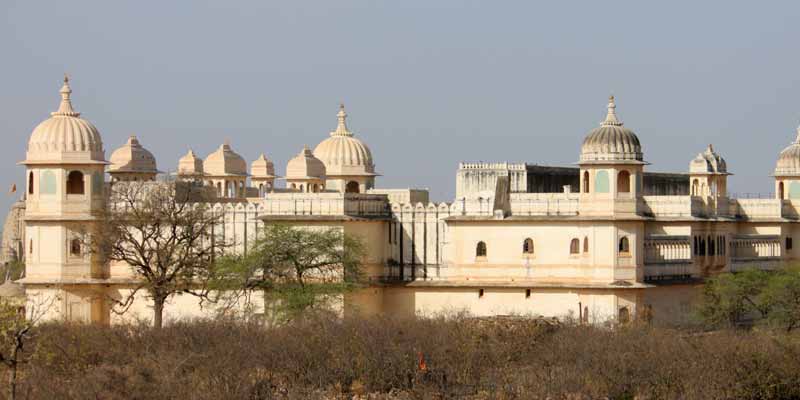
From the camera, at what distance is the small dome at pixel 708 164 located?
88375 mm

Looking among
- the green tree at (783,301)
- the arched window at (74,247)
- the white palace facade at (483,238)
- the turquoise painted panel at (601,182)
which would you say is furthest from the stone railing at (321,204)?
the green tree at (783,301)

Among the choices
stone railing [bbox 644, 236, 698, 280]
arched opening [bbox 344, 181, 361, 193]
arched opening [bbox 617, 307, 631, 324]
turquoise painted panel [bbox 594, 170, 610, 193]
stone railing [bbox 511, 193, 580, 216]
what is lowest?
arched opening [bbox 617, 307, 631, 324]

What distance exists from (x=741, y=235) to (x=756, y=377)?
2466 cm

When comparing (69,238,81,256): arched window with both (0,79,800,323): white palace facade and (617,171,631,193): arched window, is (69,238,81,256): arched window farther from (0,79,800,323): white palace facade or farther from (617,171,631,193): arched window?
(617,171,631,193): arched window

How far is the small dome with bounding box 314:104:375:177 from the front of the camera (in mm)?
88125

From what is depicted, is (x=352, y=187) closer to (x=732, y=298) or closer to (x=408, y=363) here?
(x=732, y=298)

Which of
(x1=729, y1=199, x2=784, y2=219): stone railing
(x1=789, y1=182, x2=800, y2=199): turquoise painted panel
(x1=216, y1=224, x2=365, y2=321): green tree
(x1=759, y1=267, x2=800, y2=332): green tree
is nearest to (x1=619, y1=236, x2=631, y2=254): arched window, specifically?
(x1=759, y1=267, x2=800, y2=332): green tree

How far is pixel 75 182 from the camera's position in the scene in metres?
77.2

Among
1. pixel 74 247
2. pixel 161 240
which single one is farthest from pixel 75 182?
pixel 161 240

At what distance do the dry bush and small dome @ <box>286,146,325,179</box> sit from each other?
22944mm

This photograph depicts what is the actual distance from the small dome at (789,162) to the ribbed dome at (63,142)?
26861mm

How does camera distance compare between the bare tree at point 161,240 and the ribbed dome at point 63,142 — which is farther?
the ribbed dome at point 63,142

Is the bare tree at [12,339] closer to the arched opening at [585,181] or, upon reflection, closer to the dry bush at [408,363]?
the dry bush at [408,363]

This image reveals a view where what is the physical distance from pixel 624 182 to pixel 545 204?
268 centimetres
